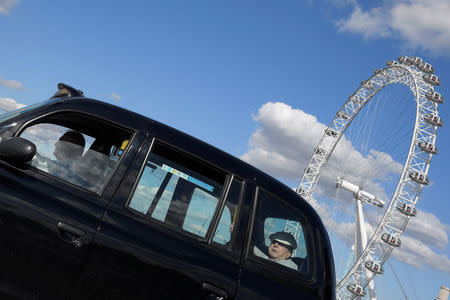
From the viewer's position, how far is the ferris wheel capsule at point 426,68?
3278cm

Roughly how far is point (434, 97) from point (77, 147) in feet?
107

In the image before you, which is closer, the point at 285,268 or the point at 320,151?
the point at 285,268

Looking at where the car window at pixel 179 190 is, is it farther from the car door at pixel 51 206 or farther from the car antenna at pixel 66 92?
the car antenna at pixel 66 92

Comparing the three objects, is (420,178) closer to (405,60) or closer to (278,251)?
(405,60)

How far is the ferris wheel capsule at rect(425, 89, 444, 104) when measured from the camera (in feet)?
102

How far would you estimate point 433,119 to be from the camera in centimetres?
3081

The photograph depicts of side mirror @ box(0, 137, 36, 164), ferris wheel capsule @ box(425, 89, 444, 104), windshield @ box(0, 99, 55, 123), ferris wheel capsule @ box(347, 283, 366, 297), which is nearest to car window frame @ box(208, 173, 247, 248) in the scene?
side mirror @ box(0, 137, 36, 164)

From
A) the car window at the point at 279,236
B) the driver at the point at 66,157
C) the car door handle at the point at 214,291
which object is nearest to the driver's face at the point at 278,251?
the car window at the point at 279,236

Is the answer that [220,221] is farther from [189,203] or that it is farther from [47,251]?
[47,251]

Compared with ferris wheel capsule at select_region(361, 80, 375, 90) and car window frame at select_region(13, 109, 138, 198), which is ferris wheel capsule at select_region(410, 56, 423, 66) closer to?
ferris wheel capsule at select_region(361, 80, 375, 90)

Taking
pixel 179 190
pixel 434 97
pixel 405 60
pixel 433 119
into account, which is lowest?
A: pixel 179 190

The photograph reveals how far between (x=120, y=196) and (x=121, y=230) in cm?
→ 20

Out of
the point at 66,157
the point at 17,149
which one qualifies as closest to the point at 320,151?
the point at 66,157

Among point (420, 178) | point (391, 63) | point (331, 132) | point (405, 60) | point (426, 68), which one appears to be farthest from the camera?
point (331, 132)
